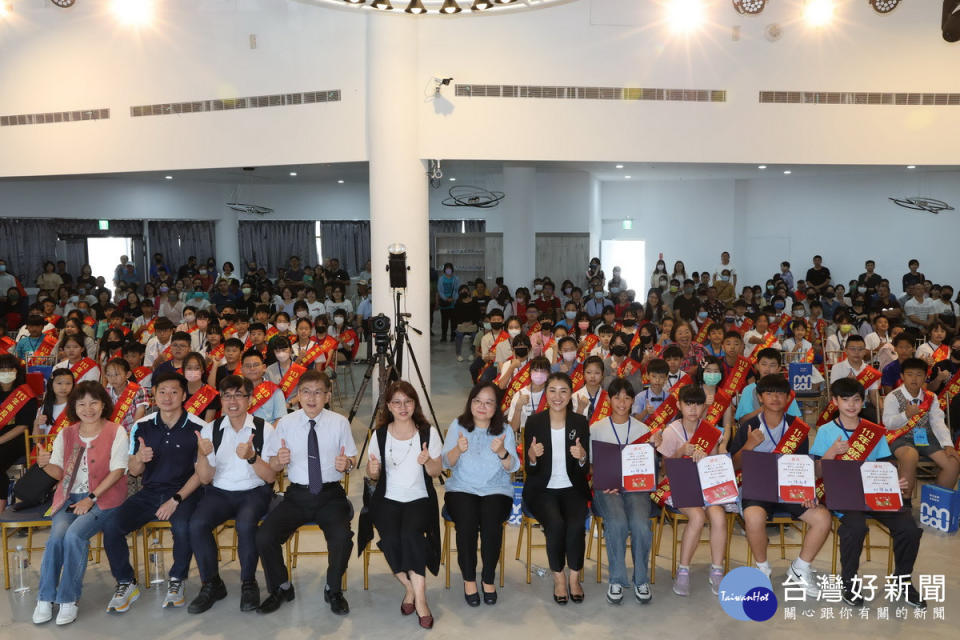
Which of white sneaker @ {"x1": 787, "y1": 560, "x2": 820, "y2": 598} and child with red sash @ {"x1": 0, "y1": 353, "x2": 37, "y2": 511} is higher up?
child with red sash @ {"x1": 0, "y1": 353, "x2": 37, "y2": 511}

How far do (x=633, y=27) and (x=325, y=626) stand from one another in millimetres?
6622

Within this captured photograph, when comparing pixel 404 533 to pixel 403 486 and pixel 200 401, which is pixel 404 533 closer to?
pixel 403 486

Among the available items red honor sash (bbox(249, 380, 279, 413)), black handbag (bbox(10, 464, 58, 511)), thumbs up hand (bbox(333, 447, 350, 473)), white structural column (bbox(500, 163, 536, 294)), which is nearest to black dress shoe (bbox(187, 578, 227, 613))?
thumbs up hand (bbox(333, 447, 350, 473))

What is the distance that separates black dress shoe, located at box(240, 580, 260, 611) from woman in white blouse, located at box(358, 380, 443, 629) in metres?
0.54

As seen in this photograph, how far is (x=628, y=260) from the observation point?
15133mm

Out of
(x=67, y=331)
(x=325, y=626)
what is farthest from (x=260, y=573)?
(x=67, y=331)

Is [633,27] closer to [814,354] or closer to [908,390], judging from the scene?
[814,354]

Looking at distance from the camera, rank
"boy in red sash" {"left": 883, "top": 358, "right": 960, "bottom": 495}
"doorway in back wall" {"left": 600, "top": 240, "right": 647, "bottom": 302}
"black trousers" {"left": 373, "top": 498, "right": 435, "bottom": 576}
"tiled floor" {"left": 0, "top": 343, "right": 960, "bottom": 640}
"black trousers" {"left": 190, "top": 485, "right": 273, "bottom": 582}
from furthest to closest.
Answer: "doorway in back wall" {"left": 600, "top": 240, "right": 647, "bottom": 302} < "boy in red sash" {"left": 883, "top": 358, "right": 960, "bottom": 495} < "black trousers" {"left": 190, "top": 485, "right": 273, "bottom": 582} < "black trousers" {"left": 373, "top": 498, "right": 435, "bottom": 576} < "tiled floor" {"left": 0, "top": 343, "right": 960, "bottom": 640}

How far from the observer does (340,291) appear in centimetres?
1008

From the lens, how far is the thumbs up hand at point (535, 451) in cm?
377

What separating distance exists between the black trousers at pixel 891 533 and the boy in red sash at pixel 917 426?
41.0 inches

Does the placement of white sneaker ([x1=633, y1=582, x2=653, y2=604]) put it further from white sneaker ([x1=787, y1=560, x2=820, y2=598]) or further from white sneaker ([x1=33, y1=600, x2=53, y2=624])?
white sneaker ([x1=33, y1=600, x2=53, y2=624])

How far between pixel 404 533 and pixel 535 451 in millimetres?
753

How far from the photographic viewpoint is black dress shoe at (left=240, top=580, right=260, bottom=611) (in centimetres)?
367
